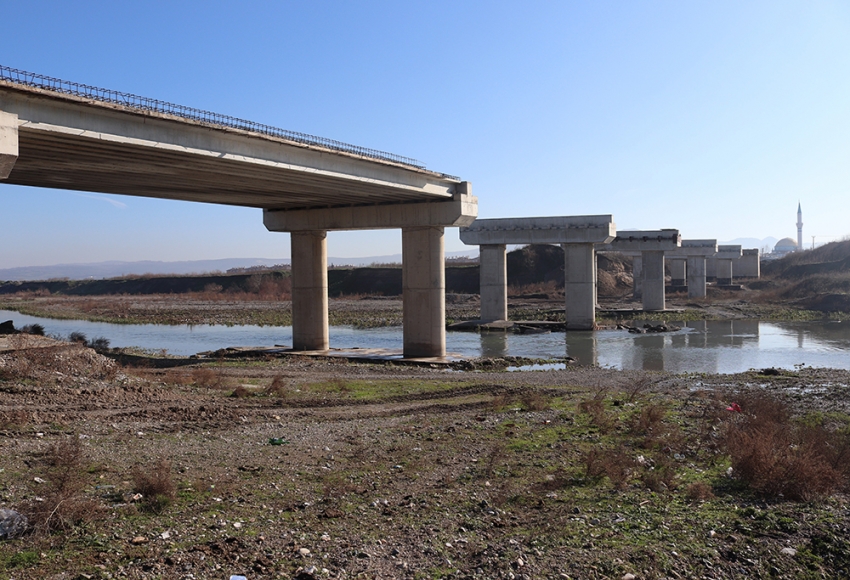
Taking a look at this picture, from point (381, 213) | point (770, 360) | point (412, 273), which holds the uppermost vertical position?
point (381, 213)

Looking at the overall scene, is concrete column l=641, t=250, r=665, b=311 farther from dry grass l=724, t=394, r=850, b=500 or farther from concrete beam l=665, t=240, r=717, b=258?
dry grass l=724, t=394, r=850, b=500

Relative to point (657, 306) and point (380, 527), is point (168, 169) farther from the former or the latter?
point (657, 306)

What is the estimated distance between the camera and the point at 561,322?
59375 millimetres

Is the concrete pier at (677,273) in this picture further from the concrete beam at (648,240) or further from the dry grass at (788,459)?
the dry grass at (788,459)

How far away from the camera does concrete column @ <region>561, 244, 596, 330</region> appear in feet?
183

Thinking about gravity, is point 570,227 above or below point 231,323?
above

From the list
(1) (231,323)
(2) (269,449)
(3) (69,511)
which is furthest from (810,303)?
(3) (69,511)

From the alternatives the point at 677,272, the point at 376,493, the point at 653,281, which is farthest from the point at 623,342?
the point at 677,272

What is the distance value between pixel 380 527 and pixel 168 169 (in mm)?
19077

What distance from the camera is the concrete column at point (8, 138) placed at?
17.2 meters

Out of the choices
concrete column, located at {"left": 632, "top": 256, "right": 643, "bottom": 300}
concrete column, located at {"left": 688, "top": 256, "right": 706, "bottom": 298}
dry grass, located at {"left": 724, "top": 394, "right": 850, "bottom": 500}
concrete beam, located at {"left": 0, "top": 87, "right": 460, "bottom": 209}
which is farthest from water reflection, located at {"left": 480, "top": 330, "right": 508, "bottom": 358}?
concrete column, located at {"left": 632, "top": 256, "right": 643, "bottom": 300}

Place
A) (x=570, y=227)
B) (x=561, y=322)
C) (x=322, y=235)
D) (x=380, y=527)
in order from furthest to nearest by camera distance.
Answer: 1. (x=561, y=322)
2. (x=570, y=227)
3. (x=322, y=235)
4. (x=380, y=527)

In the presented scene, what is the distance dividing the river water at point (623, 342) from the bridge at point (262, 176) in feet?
21.1

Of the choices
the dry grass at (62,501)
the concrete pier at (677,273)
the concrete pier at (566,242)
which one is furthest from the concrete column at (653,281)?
the dry grass at (62,501)
